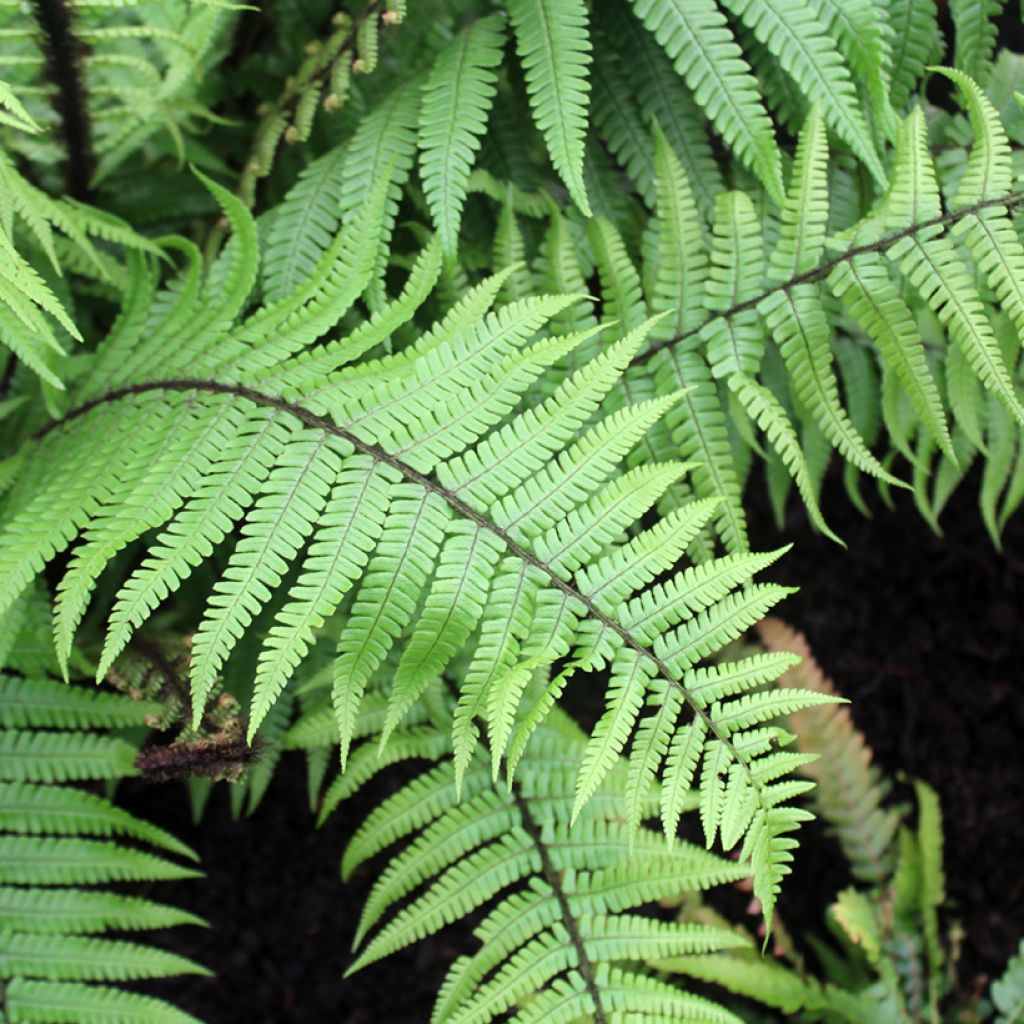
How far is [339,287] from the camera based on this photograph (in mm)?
1467

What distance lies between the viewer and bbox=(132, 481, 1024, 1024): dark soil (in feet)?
7.41

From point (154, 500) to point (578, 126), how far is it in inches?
32.1

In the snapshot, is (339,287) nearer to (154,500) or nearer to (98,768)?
(154,500)

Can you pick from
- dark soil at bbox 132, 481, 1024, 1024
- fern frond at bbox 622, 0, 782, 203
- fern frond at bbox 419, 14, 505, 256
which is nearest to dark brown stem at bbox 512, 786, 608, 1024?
dark soil at bbox 132, 481, 1024, 1024

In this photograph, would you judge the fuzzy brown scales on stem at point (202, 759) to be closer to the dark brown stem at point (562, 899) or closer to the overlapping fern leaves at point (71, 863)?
the overlapping fern leaves at point (71, 863)

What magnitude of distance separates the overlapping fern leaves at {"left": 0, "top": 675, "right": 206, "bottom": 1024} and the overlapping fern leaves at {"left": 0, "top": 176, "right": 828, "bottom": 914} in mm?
456

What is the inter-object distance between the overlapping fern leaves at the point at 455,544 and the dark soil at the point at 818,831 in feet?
3.90

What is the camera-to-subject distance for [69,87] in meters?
1.78

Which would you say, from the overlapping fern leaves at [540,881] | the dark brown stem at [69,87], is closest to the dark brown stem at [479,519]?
the overlapping fern leaves at [540,881]

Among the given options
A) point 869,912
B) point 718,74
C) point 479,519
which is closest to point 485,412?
point 479,519

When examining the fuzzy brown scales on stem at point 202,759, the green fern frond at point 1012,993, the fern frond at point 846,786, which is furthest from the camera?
the fern frond at point 846,786

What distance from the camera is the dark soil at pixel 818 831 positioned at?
2258 mm

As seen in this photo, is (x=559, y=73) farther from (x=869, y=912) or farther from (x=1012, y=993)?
(x=1012, y=993)

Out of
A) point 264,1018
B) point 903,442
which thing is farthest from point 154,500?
point 264,1018
